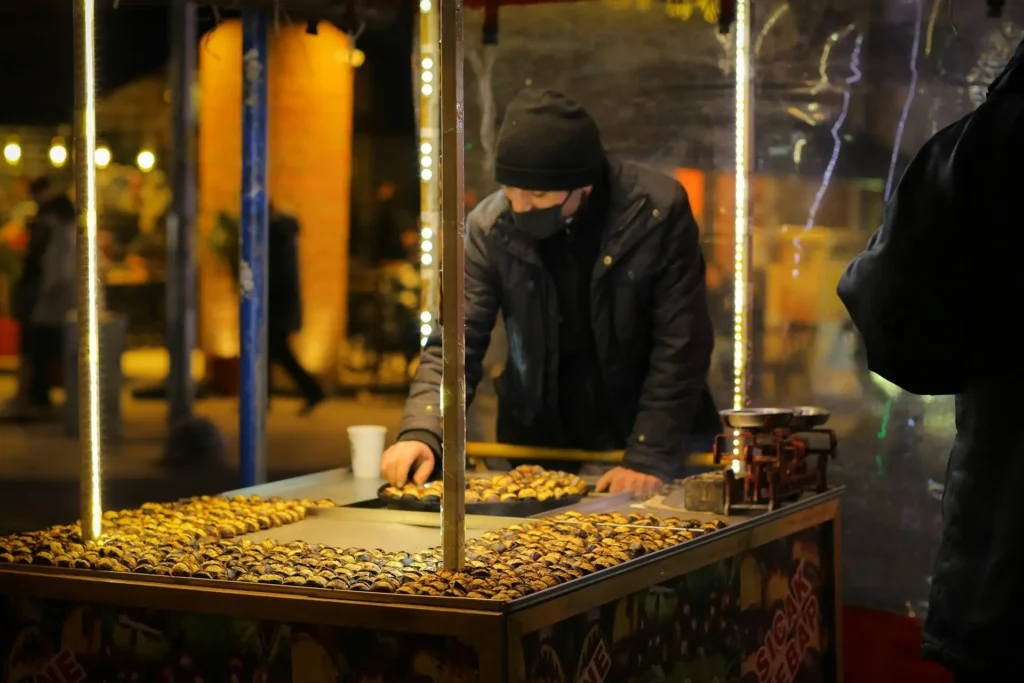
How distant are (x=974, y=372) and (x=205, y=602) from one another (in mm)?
1390

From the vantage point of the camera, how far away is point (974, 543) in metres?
2.14

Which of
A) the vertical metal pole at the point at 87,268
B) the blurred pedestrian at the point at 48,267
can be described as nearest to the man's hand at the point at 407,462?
the vertical metal pole at the point at 87,268

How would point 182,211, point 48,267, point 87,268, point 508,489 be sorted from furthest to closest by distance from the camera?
point 48,267, point 182,211, point 508,489, point 87,268

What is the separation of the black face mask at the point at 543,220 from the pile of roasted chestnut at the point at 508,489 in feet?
2.21

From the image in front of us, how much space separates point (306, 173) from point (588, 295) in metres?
12.6

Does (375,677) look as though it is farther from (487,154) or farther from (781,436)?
(487,154)

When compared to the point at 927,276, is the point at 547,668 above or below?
below

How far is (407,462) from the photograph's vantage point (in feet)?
11.6

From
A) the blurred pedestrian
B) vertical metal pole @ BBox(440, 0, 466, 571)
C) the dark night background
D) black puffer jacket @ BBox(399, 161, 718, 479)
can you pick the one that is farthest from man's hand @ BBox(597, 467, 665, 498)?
the dark night background

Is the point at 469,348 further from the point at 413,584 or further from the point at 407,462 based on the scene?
the point at 413,584

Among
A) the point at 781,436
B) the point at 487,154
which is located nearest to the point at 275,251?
the point at 487,154

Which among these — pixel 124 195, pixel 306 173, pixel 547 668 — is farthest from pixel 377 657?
pixel 306 173

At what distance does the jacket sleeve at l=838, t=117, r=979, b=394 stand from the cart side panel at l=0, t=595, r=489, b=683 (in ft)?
2.73

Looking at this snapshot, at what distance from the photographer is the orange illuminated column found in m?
15.7
